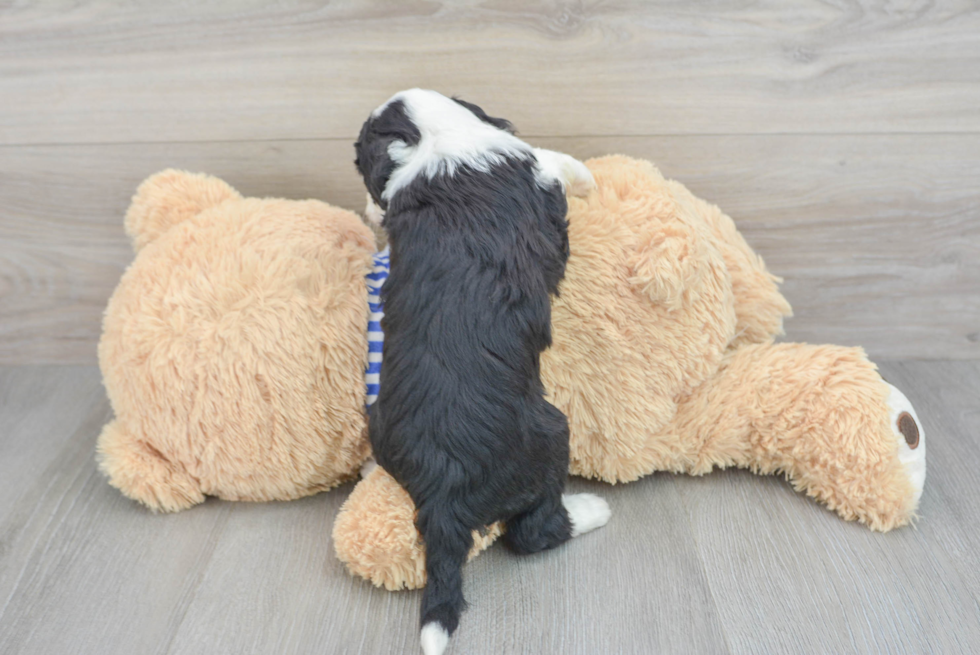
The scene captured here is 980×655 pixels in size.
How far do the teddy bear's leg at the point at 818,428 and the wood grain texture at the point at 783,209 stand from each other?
1.04ft

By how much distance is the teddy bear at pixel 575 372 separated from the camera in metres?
1.09

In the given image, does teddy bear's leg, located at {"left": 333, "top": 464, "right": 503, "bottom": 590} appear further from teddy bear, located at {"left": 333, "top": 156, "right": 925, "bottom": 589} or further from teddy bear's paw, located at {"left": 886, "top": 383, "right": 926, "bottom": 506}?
teddy bear's paw, located at {"left": 886, "top": 383, "right": 926, "bottom": 506}

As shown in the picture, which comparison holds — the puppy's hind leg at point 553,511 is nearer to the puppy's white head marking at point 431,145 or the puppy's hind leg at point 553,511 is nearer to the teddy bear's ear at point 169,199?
the puppy's white head marking at point 431,145

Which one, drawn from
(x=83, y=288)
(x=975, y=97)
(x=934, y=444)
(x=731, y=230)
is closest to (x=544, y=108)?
(x=731, y=230)

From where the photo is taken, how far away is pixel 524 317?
37.3 inches

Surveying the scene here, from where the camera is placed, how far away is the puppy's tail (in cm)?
89

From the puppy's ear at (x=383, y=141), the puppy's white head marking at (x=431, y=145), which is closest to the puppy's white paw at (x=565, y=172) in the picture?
the puppy's white head marking at (x=431, y=145)

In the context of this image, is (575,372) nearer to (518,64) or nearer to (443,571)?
(443,571)

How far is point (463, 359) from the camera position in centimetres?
92

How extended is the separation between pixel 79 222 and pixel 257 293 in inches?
21.9

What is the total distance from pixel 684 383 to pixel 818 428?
198 millimetres

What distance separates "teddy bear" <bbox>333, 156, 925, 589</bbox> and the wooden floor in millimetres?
58

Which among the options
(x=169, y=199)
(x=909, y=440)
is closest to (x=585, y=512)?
(x=909, y=440)

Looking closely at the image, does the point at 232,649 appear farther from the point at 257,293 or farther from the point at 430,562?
the point at 257,293
